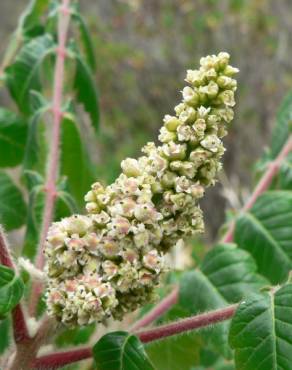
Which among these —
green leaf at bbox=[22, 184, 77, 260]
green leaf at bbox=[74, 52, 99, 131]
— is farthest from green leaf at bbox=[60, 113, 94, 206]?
green leaf at bbox=[22, 184, 77, 260]

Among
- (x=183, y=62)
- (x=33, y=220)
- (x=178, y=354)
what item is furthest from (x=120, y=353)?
(x=183, y=62)

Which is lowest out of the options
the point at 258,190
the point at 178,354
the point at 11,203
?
the point at 178,354

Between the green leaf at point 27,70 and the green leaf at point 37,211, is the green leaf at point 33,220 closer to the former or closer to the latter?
the green leaf at point 37,211

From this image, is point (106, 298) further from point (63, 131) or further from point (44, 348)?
point (63, 131)

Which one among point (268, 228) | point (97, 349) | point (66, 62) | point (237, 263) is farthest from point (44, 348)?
point (66, 62)

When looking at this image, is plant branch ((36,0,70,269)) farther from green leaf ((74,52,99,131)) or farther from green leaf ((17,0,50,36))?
green leaf ((17,0,50,36))

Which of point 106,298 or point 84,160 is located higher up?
point 84,160

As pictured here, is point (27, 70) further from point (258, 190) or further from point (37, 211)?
point (258, 190)
